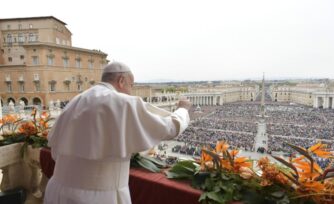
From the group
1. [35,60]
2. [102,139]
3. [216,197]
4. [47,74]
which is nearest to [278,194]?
[216,197]

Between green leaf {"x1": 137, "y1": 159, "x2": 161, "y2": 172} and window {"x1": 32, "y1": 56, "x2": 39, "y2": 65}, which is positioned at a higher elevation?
window {"x1": 32, "y1": 56, "x2": 39, "y2": 65}

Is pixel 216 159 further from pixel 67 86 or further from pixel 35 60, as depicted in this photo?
pixel 35 60

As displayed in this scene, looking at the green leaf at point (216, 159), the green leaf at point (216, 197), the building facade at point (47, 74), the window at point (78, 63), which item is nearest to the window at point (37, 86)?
the building facade at point (47, 74)

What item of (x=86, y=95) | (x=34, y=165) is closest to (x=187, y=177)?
(x=86, y=95)

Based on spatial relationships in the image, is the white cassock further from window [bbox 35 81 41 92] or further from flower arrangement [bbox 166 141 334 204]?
window [bbox 35 81 41 92]

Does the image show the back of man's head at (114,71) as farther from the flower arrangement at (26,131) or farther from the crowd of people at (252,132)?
the crowd of people at (252,132)

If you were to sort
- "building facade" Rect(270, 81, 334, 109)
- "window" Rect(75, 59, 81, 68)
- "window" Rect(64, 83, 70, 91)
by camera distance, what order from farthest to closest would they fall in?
"building facade" Rect(270, 81, 334, 109) < "window" Rect(75, 59, 81, 68) < "window" Rect(64, 83, 70, 91)

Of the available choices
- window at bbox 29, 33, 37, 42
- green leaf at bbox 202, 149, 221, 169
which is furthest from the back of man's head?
window at bbox 29, 33, 37, 42

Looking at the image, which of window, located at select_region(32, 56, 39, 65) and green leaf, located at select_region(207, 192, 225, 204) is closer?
green leaf, located at select_region(207, 192, 225, 204)
